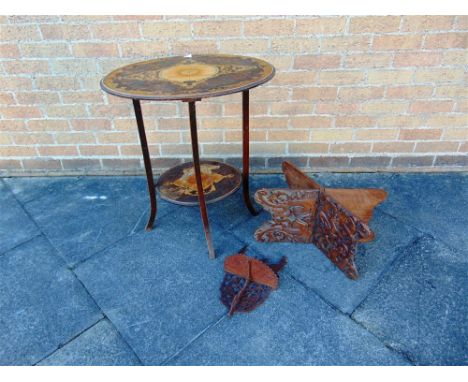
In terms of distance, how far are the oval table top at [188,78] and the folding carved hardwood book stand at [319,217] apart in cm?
69

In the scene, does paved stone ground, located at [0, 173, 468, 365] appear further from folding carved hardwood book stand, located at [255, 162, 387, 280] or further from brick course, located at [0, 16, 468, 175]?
brick course, located at [0, 16, 468, 175]

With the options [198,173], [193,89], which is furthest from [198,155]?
[193,89]

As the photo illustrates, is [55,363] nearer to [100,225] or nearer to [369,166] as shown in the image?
[100,225]

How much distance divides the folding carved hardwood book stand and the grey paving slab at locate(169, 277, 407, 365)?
0.35 m

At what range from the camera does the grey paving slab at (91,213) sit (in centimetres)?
238

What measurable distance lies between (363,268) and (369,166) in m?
1.22

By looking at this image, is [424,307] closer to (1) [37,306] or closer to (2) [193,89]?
(2) [193,89]

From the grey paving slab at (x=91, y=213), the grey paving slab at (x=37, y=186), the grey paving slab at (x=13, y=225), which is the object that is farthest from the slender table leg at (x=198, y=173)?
the grey paving slab at (x=37, y=186)

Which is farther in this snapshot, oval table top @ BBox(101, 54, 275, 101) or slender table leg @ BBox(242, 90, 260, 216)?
slender table leg @ BBox(242, 90, 260, 216)

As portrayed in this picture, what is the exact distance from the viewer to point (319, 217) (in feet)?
7.11

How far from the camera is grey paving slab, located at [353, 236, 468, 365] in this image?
1.70 m

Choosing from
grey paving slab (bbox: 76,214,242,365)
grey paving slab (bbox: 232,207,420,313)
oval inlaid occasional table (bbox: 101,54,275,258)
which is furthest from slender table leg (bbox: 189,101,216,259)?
grey paving slab (bbox: 232,207,420,313)

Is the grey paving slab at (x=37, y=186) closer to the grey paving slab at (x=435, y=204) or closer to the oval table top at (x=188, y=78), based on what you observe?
the oval table top at (x=188, y=78)

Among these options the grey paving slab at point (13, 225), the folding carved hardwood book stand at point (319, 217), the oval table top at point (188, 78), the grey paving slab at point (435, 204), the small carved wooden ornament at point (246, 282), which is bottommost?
the grey paving slab at point (13, 225)
